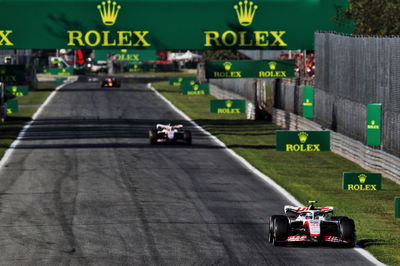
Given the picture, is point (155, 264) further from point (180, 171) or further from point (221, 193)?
point (180, 171)

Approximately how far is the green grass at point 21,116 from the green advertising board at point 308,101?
41.4 feet

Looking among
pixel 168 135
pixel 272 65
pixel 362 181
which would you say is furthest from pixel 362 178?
pixel 272 65

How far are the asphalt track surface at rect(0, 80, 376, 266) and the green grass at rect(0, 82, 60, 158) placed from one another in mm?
1655

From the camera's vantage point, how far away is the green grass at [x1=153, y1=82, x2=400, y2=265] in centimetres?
2206

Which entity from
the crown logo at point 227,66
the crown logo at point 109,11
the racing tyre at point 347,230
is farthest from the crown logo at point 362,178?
the crown logo at point 227,66

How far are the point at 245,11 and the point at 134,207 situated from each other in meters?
27.6

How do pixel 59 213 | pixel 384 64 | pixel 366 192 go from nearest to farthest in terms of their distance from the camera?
pixel 59 213, pixel 366 192, pixel 384 64

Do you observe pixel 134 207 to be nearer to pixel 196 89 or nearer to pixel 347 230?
pixel 347 230

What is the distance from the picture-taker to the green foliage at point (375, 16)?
52.3 m

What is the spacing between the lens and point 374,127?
113 feet

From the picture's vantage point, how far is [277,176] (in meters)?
33.2

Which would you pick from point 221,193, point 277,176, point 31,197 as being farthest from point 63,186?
point 277,176

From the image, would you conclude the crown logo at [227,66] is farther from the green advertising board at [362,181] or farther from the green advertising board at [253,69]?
the green advertising board at [362,181]

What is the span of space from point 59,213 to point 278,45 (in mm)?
29327
